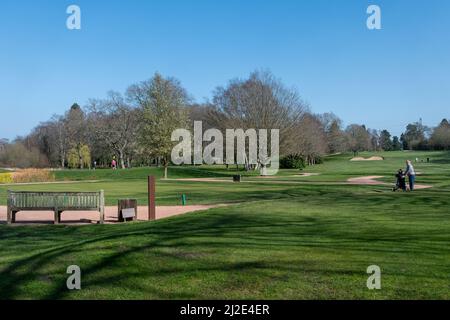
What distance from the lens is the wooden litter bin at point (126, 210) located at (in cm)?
1597

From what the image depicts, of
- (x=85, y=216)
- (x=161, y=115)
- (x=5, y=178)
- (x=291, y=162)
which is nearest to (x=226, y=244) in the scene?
(x=85, y=216)

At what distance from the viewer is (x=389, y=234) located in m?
9.31

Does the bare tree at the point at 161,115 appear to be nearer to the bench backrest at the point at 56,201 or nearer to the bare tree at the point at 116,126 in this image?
the bare tree at the point at 116,126

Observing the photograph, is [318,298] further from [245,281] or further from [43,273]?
[43,273]

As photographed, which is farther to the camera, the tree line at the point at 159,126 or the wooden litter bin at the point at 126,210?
the tree line at the point at 159,126

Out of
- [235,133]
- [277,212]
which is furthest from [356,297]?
[235,133]

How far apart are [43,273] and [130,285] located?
168 centimetres

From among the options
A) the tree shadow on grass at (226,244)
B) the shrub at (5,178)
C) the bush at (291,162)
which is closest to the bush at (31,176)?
the shrub at (5,178)

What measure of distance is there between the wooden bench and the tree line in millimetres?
39504

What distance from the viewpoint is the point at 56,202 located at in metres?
16.0

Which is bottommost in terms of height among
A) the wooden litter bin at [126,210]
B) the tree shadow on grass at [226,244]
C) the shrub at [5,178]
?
the shrub at [5,178]

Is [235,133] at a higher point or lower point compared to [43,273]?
higher
